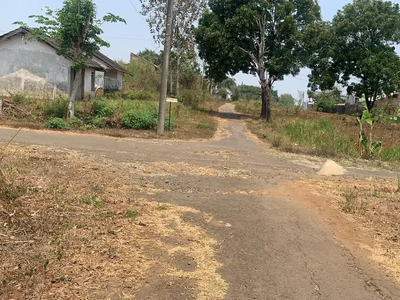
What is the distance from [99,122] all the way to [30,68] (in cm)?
926

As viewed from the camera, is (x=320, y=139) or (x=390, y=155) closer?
(x=390, y=155)

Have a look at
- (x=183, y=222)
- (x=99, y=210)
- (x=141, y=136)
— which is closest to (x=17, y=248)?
(x=99, y=210)

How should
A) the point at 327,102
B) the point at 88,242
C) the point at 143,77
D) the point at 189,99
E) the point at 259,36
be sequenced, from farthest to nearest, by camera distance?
the point at 327,102 → the point at 143,77 → the point at 189,99 → the point at 259,36 → the point at 88,242

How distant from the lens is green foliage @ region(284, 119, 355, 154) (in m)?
17.5

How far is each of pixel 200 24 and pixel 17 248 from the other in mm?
30394

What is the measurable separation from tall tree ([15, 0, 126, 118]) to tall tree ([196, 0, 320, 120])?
14.1 metres

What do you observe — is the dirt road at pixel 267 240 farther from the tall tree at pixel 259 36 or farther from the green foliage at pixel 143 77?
the green foliage at pixel 143 77

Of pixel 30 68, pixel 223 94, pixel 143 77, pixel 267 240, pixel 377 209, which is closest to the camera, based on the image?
pixel 267 240

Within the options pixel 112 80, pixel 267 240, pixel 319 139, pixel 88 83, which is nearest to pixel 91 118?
pixel 88 83

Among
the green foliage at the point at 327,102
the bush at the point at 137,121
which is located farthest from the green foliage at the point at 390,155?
the green foliage at the point at 327,102

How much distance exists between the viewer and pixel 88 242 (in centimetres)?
445

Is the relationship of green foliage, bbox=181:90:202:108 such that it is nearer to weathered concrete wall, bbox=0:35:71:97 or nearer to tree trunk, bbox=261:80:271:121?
tree trunk, bbox=261:80:271:121

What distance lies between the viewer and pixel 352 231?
19.8 feet

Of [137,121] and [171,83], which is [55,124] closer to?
[137,121]
